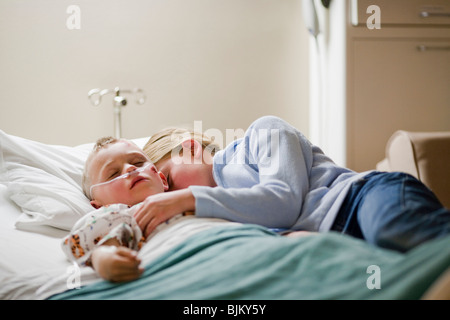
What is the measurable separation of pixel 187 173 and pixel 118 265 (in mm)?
505

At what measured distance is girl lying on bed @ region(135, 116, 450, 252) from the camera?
0.68 meters

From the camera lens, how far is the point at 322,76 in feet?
7.63

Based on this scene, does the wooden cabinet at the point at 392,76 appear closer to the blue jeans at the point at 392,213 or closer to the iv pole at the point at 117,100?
the iv pole at the point at 117,100

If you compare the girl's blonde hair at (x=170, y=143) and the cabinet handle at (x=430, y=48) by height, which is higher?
the cabinet handle at (x=430, y=48)

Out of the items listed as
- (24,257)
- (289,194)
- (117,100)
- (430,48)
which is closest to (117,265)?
(24,257)

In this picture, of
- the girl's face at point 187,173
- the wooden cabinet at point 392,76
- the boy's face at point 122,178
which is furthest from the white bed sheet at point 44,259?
the wooden cabinet at point 392,76

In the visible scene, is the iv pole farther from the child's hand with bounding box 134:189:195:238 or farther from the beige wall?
the child's hand with bounding box 134:189:195:238

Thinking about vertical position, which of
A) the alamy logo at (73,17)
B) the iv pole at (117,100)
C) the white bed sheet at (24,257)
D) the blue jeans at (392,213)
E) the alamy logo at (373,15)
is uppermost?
the alamy logo at (73,17)

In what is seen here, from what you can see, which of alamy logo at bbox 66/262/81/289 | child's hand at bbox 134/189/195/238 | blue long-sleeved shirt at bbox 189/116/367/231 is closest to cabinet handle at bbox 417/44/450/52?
blue long-sleeved shirt at bbox 189/116/367/231

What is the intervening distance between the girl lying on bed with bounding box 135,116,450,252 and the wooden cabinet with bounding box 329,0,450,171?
1007mm

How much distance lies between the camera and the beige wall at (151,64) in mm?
2330

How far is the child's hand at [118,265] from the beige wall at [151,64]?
5.88 ft

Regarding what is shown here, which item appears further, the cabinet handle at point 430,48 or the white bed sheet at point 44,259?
the cabinet handle at point 430,48

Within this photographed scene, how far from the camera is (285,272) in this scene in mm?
589
